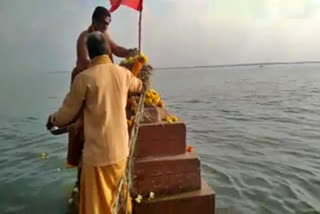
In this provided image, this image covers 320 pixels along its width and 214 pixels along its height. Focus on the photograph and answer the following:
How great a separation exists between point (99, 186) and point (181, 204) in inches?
54.3

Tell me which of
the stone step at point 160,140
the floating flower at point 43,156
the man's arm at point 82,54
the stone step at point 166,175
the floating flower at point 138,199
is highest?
the man's arm at point 82,54

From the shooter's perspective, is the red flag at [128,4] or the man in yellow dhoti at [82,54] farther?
the red flag at [128,4]

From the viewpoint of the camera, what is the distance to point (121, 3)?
5.09 metres

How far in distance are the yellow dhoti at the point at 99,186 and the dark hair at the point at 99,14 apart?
195 centimetres

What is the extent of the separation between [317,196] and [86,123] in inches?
222

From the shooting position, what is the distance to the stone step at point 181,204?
441cm

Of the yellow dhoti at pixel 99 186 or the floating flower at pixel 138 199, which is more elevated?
the yellow dhoti at pixel 99 186

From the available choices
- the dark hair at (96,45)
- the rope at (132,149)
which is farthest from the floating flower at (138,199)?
the dark hair at (96,45)

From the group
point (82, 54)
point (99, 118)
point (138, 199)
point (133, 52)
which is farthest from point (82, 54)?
point (138, 199)

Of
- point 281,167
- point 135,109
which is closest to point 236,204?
point 281,167

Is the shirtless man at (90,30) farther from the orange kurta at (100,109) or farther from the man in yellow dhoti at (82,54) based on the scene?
the orange kurta at (100,109)

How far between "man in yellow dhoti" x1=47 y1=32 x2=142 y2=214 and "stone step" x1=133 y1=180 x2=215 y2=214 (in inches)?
35.6

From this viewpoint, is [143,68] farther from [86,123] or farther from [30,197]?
[30,197]

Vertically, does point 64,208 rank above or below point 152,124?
below
